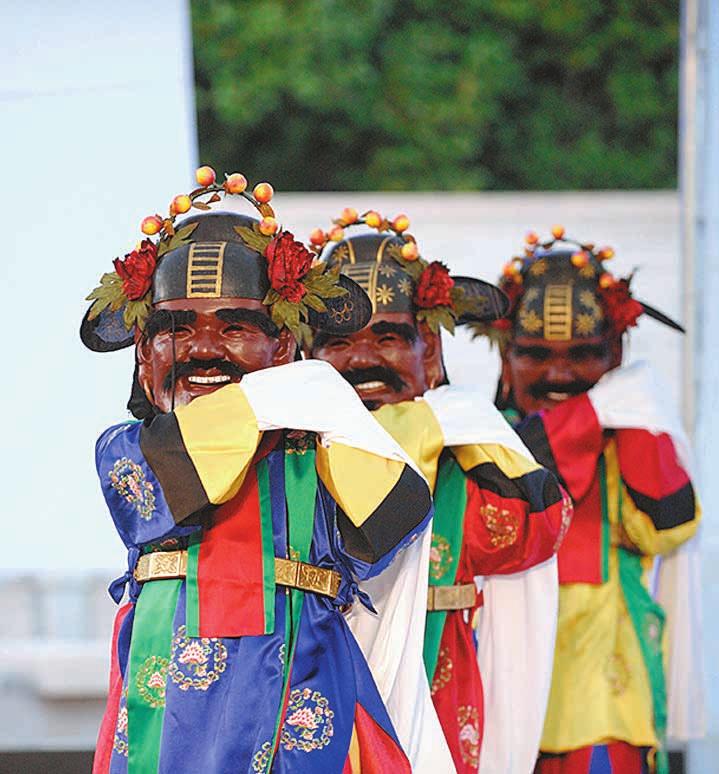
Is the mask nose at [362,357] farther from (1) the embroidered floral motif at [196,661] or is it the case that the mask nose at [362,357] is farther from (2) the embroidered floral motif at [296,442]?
(1) the embroidered floral motif at [196,661]

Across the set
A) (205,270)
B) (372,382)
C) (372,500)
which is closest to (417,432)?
(372,382)

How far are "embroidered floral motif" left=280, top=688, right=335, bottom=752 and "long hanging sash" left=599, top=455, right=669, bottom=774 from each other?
58.2 inches

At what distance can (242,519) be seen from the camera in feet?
9.68

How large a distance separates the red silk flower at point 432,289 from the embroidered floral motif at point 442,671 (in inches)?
31.8

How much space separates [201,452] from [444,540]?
3.11 ft

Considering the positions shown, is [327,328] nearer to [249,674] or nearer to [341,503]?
[341,503]

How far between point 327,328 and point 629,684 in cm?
144

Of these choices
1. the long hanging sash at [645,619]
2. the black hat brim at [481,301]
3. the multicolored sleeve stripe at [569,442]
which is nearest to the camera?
the black hat brim at [481,301]

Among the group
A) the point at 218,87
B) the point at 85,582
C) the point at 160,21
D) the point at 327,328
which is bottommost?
the point at 85,582

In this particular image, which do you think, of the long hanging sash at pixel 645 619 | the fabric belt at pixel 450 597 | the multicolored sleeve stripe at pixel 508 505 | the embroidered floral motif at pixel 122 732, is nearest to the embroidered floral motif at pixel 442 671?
the fabric belt at pixel 450 597

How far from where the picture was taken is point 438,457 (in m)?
3.55

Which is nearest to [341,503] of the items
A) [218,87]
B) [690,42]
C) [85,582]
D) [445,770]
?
[445,770]

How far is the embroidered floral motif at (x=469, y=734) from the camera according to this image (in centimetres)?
360

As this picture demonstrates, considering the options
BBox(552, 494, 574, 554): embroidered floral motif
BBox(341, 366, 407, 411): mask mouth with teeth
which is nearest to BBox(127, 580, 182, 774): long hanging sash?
BBox(341, 366, 407, 411): mask mouth with teeth
